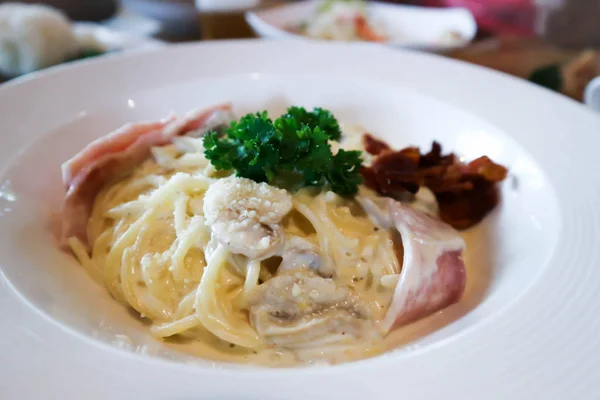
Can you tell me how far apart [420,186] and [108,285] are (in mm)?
1400

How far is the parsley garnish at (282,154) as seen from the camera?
6.24 feet

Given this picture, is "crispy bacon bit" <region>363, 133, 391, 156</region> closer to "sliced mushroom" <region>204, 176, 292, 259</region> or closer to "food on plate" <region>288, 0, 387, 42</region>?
"sliced mushroom" <region>204, 176, 292, 259</region>

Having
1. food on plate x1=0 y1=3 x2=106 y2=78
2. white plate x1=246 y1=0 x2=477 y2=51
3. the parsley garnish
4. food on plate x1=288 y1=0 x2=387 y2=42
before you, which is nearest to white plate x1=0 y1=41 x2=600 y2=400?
the parsley garnish

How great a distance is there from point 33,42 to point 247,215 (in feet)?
9.51

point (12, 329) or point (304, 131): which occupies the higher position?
point (304, 131)

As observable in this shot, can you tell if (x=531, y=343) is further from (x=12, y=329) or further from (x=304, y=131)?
(x=12, y=329)

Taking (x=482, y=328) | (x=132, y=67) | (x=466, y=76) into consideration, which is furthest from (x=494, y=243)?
(x=132, y=67)

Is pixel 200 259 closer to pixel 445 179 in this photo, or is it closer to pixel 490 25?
pixel 445 179

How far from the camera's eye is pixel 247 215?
180cm

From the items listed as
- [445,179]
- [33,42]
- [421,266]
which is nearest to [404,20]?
[445,179]

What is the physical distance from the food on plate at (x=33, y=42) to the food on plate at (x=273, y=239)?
1.99 meters

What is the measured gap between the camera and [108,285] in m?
2.01

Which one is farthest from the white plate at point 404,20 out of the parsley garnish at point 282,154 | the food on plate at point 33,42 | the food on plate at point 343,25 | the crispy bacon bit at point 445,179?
the parsley garnish at point 282,154

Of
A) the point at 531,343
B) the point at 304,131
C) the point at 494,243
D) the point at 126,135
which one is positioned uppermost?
the point at 304,131
